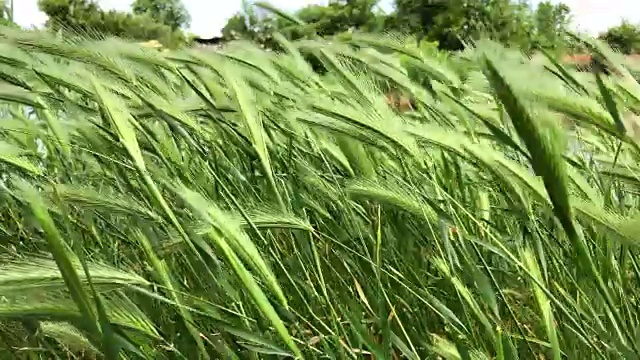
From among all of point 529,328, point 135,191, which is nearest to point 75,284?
point 135,191

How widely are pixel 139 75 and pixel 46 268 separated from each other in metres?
0.73

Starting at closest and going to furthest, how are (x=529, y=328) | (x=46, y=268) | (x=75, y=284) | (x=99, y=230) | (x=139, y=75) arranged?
(x=75, y=284) → (x=46, y=268) → (x=529, y=328) → (x=99, y=230) → (x=139, y=75)

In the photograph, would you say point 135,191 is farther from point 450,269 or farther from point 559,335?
point 559,335

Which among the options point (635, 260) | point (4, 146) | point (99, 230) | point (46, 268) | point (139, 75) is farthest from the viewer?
point (139, 75)

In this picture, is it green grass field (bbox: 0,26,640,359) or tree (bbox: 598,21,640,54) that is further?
tree (bbox: 598,21,640,54)

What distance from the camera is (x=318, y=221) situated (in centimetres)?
109

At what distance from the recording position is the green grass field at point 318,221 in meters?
0.67

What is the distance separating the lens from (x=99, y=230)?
1143 mm

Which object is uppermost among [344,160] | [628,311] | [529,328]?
[344,160]

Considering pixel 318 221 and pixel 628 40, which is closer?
pixel 318 221

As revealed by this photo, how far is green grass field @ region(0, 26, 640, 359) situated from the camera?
0.67 m

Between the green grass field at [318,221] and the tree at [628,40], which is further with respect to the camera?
the tree at [628,40]

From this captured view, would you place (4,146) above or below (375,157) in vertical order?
above

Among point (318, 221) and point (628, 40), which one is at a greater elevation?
point (318, 221)
